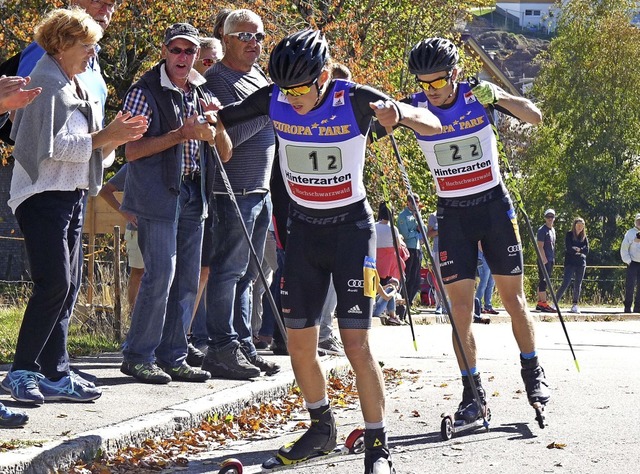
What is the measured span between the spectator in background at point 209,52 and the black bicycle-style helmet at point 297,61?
289 cm

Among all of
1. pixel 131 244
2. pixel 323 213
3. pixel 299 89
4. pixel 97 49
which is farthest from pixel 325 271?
pixel 131 244

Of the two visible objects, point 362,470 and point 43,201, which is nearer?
point 362,470

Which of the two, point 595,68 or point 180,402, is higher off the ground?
point 595,68

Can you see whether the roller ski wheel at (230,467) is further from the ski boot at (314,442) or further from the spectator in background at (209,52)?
the spectator in background at (209,52)

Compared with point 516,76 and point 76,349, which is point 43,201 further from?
point 516,76

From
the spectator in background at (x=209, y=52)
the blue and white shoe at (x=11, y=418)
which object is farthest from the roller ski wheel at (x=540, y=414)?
the spectator in background at (x=209, y=52)

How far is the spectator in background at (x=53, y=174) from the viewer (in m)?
7.07

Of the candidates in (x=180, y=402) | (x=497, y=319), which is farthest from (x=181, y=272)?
(x=497, y=319)

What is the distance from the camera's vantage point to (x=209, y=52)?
9180 mm

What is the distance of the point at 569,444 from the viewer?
23.6 feet

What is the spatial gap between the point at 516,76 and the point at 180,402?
382 ft

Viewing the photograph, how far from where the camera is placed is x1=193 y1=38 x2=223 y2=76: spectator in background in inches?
361

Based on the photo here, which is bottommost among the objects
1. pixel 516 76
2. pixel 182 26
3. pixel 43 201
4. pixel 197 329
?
pixel 197 329

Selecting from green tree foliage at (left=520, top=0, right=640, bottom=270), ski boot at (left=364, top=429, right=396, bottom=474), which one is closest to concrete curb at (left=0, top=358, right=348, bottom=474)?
ski boot at (left=364, top=429, right=396, bottom=474)
